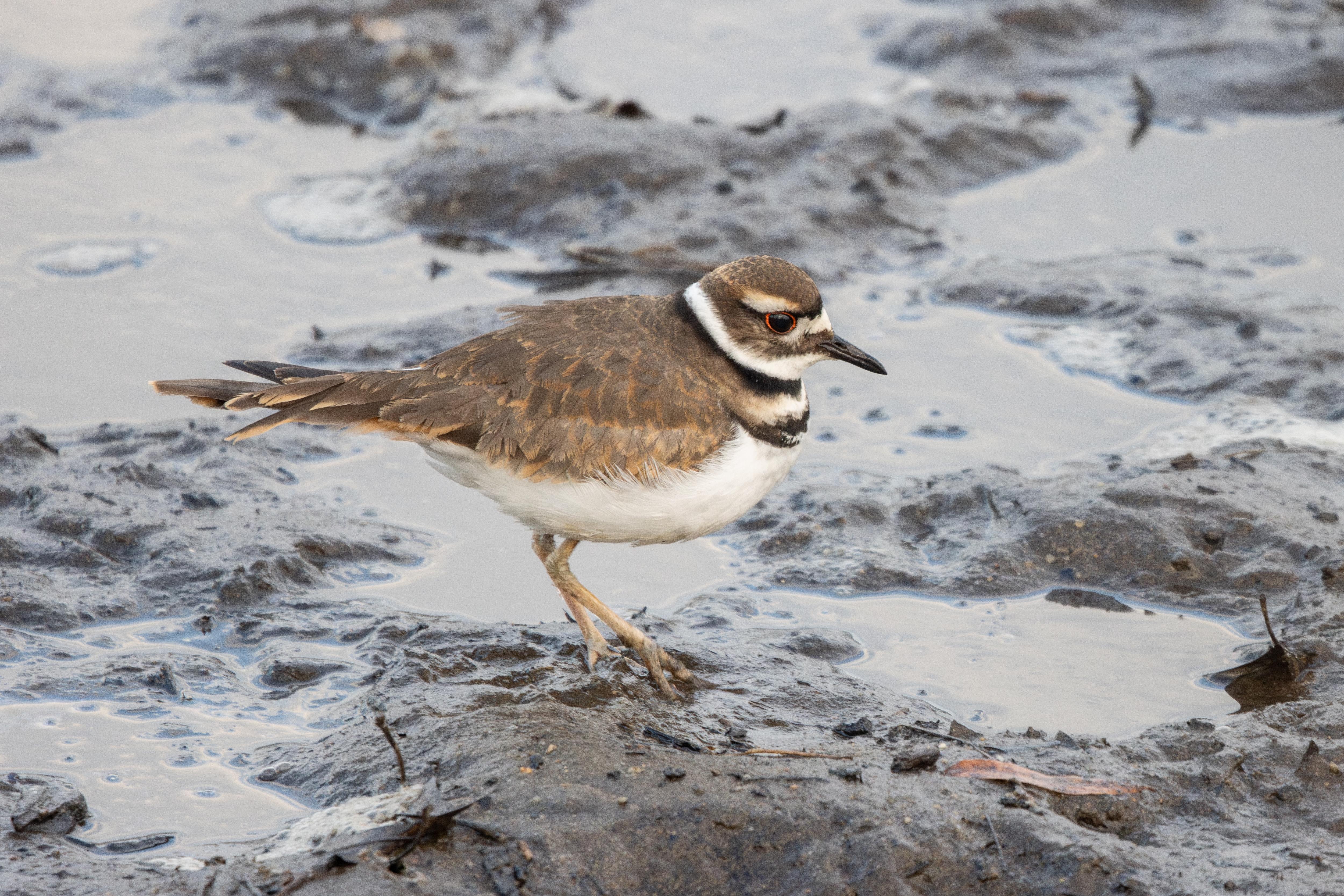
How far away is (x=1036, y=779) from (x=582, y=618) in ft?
6.19

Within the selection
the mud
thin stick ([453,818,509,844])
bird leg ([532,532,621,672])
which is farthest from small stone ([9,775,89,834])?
the mud

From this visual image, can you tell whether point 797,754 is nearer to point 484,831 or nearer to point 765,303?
point 484,831

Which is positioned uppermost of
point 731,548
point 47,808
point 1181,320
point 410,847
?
point 410,847

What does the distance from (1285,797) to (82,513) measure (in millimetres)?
4976

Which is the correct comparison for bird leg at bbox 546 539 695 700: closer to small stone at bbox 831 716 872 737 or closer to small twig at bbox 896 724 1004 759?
small stone at bbox 831 716 872 737

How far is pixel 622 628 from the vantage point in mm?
5043

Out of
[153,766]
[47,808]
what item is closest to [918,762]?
[153,766]

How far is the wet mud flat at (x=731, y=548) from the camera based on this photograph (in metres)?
3.89

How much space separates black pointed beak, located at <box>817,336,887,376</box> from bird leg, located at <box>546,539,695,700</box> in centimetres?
126

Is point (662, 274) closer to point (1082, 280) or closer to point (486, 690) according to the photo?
point (1082, 280)

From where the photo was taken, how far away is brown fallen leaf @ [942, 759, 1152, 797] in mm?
4223

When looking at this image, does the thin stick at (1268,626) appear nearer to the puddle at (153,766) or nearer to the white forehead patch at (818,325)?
the white forehead patch at (818,325)

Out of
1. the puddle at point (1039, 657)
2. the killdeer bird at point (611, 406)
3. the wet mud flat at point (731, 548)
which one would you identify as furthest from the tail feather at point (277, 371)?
the puddle at point (1039, 657)

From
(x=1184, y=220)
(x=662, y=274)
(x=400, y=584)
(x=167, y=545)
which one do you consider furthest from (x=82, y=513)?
(x=1184, y=220)
